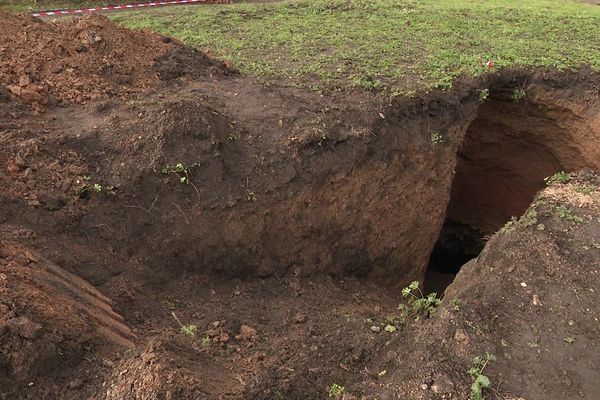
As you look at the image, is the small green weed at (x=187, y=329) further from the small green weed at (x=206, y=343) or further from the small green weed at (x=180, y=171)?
the small green weed at (x=180, y=171)

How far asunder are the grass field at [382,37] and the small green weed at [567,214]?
2.93 meters

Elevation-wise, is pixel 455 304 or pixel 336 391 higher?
pixel 455 304

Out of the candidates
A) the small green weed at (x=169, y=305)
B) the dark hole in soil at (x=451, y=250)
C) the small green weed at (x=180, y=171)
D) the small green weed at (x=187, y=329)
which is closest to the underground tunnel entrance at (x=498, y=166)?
the dark hole in soil at (x=451, y=250)

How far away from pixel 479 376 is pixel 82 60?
6657 millimetres

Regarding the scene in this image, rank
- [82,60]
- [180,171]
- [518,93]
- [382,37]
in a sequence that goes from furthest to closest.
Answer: [382,37] < [518,93] < [82,60] < [180,171]

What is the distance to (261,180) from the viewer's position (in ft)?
20.8

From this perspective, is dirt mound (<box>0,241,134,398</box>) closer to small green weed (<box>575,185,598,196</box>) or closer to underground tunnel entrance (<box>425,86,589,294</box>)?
small green weed (<box>575,185,598,196</box>)

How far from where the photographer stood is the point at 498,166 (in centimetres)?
1030

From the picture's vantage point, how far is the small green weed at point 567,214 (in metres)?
5.73

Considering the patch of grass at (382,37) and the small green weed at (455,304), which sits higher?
the patch of grass at (382,37)

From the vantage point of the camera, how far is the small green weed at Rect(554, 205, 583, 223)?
573cm

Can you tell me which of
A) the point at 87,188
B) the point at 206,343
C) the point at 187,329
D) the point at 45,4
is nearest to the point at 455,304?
the point at 206,343

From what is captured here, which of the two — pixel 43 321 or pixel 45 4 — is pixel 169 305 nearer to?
pixel 43 321

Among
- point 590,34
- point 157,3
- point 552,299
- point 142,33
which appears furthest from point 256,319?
point 157,3
